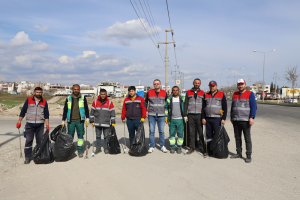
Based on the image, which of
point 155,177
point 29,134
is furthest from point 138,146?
point 29,134

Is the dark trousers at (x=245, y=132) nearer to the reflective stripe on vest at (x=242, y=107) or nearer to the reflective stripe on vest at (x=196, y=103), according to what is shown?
the reflective stripe on vest at (x=242, y=107)

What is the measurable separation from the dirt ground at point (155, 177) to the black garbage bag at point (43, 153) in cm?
21

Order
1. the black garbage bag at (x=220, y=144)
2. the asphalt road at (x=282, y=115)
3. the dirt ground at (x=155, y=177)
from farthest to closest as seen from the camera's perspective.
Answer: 1. the asphalt road at (x=282, y=115)
2. the black garbage bag at (x=220, y=144)
3. the dirt ground at (x=155, y=177)

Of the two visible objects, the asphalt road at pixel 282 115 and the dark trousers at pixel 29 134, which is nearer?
the dark trousers at pixel 29 134

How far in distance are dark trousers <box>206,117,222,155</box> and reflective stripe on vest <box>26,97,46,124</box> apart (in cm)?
423

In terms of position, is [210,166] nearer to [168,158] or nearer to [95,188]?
[168,158]

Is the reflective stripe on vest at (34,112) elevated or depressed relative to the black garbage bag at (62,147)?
elevated

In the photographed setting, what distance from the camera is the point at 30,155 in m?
5.43

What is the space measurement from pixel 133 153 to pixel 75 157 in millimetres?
1529

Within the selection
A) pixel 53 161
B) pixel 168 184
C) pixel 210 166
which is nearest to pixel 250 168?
pixel 210 166

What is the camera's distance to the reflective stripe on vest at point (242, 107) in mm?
5395

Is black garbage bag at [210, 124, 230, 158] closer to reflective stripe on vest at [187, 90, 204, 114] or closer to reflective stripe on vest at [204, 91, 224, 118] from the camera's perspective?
reflective stripe on vest at [204, 91, 224, 118]

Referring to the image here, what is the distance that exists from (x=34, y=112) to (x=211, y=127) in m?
4.49

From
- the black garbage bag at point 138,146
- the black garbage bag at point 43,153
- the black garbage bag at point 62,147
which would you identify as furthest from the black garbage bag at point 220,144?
the black garbage bag at point 43,153
